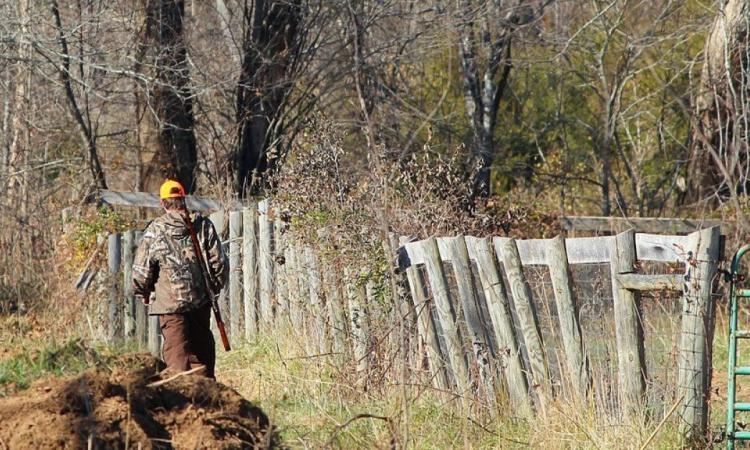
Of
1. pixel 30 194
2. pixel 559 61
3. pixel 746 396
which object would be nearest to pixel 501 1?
pixel 559 61

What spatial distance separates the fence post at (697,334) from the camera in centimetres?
608

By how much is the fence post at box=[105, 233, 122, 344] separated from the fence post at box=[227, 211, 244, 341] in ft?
3.54

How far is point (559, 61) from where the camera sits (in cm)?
2186

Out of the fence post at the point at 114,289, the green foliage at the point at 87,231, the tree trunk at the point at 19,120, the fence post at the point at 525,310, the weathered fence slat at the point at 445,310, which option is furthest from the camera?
the tree trunk at the point at 19,120

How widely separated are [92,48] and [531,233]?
235 inches

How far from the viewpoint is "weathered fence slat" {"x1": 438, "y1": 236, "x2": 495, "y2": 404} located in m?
7.37

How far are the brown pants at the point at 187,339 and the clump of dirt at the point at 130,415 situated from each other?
2.53 metres

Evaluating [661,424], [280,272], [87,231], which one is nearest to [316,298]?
[280,272]

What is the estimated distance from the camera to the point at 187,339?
8.30 metres

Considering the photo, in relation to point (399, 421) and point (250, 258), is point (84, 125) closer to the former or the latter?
point (250, 258)

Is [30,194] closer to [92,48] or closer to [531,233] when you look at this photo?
[92,48]

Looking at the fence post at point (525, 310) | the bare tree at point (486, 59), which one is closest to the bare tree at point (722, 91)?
the bare tree at point (486, 59)

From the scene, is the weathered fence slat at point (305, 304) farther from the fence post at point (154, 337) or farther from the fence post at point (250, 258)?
the fence post at point (154, 337)

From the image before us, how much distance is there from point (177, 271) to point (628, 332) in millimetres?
3258
